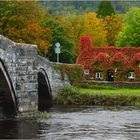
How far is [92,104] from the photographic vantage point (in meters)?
48.7

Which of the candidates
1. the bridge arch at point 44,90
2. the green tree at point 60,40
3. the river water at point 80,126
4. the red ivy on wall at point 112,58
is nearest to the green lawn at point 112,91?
the bridge arch at point 44,90

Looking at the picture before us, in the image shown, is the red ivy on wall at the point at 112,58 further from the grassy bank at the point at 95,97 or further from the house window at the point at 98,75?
the grassy bank at the point at 95,97

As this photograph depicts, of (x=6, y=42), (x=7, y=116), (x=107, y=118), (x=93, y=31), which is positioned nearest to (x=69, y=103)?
(x=107, y=118)

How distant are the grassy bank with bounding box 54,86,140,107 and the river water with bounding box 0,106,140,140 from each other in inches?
207

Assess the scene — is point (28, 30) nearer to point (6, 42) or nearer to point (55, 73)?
point (55, 73)

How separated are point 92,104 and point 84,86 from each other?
273 inches

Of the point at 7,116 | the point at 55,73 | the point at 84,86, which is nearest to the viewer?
the point at 7,116

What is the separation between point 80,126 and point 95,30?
54142 mm

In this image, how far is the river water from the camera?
30250 mm

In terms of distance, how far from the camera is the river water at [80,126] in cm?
3025

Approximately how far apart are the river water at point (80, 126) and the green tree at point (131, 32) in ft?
121

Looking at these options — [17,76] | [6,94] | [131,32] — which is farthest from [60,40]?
[6,94]

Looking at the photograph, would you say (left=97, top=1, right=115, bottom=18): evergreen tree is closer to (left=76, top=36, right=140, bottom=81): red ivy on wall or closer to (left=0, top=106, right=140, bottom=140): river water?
(left=76, top=36, right=140, bottom=81): red ivy on wall

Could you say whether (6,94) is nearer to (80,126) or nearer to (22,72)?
(22,72)
